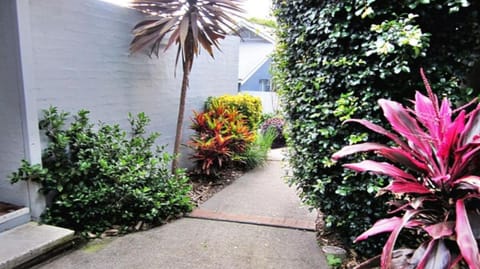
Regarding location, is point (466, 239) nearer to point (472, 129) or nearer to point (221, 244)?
point (472, 129)

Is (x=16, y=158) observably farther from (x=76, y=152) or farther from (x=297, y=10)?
(x=297, y=10)

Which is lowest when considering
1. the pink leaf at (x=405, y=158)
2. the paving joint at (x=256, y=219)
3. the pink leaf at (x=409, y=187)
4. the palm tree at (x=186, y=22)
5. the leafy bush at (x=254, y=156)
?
the paving joint at (x=256, y=219)

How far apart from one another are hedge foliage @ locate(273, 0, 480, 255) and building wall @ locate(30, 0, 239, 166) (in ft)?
6.73

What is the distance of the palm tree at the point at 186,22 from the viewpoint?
3969 mm

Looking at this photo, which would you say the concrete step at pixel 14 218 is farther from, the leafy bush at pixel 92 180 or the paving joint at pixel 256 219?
the paving joint at pixel 256 219

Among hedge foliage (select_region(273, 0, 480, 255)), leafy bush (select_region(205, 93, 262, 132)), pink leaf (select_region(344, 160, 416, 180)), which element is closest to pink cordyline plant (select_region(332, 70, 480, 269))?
pink leaf (select_region(344, 160, 416, 180))

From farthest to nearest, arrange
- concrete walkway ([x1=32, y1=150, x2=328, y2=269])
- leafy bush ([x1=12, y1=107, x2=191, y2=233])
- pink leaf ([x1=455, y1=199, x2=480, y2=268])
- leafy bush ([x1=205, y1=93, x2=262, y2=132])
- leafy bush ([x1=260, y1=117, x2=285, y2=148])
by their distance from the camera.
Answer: leafy bush ([x1=260, y1=117, x2=285, y2=148]) → leafy bush ([x1=205, y1=93, x2=262, y2=132]) → leafy bush ([x1=12, y1=107, x2=191, y2=233]) → concrete walkway ([x1=32, y1=150, x2=328, y2=269]) → pink leaf ([x1=455, y1=199, x2=480, y2=268])

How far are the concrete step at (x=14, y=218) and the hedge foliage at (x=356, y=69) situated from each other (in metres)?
2.47

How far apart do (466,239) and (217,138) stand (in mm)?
4125

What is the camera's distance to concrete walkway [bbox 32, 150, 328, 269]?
259 cm

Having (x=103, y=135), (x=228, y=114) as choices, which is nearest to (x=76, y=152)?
(x=103, y=135)

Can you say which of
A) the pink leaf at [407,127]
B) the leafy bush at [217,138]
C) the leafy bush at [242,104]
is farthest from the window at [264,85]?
the pink leaf at [407,127]

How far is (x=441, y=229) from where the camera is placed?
61.2 inches

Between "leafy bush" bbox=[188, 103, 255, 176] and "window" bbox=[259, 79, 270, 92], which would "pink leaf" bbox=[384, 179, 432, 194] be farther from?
"window" bbox=[259, 79, 270, 92]
